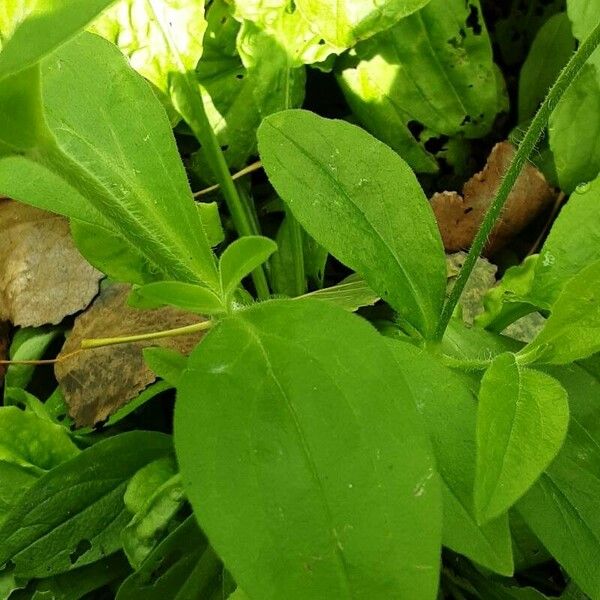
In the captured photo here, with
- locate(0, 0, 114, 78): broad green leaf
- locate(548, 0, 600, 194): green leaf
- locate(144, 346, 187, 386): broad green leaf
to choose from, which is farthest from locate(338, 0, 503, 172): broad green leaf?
locate(0, 0, 114, 78): broad green leaf

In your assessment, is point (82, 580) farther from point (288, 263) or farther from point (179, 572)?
point (288, 263)

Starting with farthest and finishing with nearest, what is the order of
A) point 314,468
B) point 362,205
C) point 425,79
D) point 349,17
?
point 425,79 < point 349,17 < point 362,205 < point 314,468

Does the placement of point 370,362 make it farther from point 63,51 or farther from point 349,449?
point 63,51

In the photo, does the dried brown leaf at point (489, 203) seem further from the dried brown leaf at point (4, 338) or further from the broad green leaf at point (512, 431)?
the dried brown leaf at point (4, 338)

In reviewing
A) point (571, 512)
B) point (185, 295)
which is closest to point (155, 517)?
point (185, 295)

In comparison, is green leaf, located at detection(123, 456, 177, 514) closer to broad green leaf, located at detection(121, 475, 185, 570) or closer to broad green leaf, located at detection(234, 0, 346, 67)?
broad green leaf, located at detection(121, 475, 185, 570)

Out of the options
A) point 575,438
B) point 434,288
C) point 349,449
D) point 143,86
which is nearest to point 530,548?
point 575,438

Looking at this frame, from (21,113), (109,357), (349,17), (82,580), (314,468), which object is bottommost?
(82,580)
